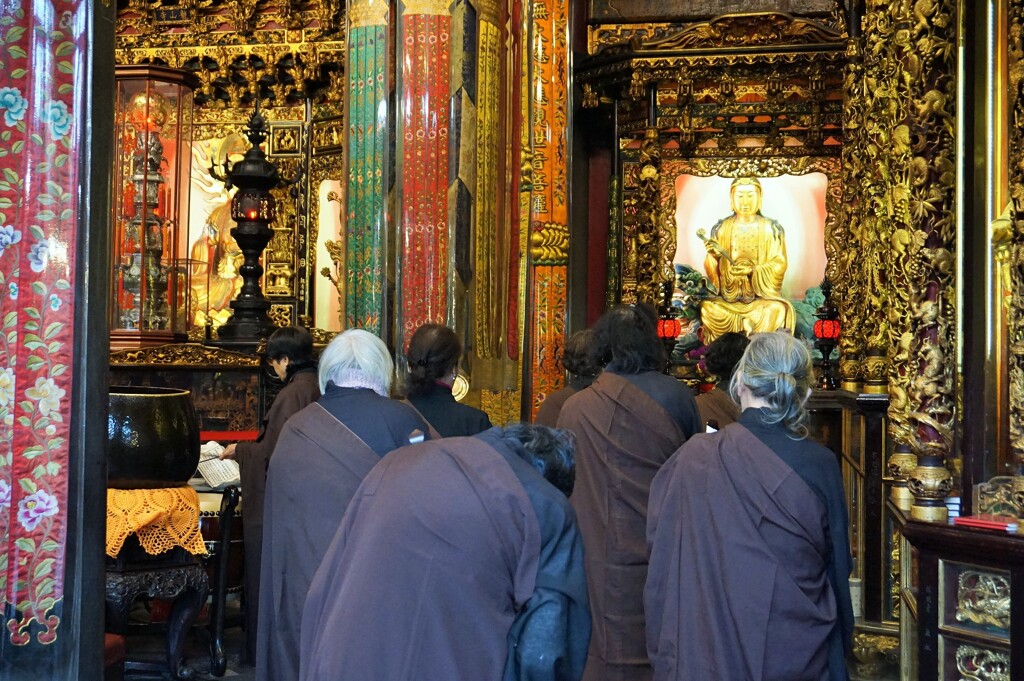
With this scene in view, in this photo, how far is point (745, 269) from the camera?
13195 millimetres

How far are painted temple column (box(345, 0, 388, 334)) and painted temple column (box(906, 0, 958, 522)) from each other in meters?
3.16

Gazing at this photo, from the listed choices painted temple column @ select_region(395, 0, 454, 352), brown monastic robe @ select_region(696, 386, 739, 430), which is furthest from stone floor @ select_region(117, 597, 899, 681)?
painted temple column @ select_region(395, 0, 454, 352)

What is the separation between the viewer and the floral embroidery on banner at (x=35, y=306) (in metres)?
3.27

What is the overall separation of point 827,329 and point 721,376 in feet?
15.2

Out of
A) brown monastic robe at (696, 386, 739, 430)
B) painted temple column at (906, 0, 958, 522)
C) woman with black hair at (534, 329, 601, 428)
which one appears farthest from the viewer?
woman with black hair at (534, 329, 601, 428)

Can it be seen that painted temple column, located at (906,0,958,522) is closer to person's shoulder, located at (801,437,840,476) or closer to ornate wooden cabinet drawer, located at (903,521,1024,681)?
ornate wooden cabinet drawer, located at (903,521,1024,681)

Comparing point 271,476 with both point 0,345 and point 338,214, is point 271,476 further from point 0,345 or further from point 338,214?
point 338,214

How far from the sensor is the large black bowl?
4914 millimetres

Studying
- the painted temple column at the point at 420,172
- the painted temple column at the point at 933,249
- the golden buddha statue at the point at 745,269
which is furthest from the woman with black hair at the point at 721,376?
the golden buddha statue at the point at 745,269

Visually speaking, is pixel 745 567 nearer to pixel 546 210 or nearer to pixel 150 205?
pixel 546 210

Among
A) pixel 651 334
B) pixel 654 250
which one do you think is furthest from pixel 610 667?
pixel 654 250

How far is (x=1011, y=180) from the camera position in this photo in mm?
4199

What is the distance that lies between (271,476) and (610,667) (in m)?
1.95

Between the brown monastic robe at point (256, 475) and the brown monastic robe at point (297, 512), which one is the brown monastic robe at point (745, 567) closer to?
the brown monastic robe at point (297, 512)
